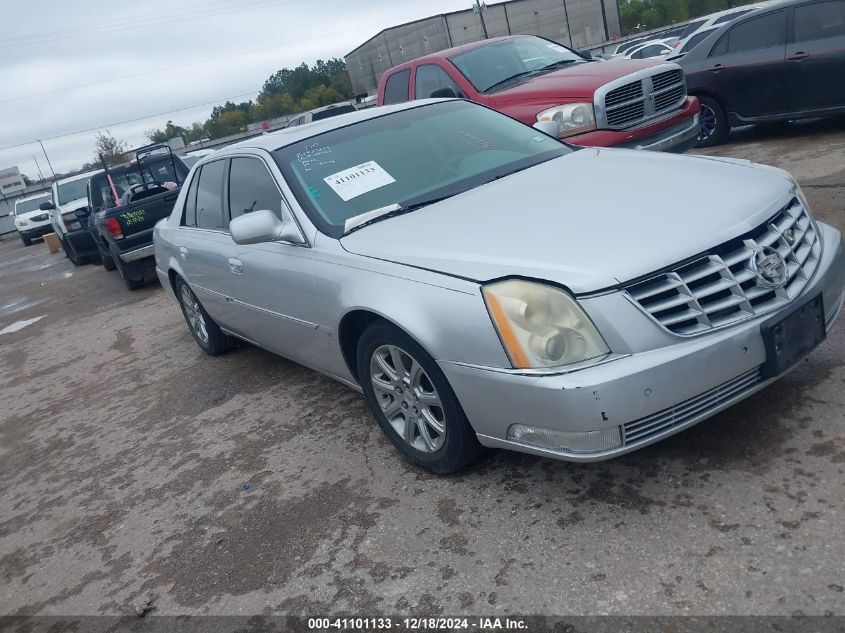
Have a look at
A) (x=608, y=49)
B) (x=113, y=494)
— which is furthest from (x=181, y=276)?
(x=608, y=49)

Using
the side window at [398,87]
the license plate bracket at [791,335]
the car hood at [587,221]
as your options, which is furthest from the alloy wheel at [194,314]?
the license plate bracket at [791,335]

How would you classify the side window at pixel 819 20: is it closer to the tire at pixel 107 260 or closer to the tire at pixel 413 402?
the tire at pixel 413 402

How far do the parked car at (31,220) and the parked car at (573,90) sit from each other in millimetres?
Result: 23982

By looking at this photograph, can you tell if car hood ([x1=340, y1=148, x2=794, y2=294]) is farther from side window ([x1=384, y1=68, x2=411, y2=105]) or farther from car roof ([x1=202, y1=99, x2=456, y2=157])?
side window ([x1=384, y1=68, x2=411, y2=105])

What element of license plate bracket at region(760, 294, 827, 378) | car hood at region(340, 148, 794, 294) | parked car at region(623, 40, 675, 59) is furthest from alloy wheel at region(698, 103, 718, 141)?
parked car at region(623, 40, 675, 59)

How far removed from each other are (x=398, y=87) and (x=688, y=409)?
7.38 metres

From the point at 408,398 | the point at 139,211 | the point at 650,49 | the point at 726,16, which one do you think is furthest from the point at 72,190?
the point at 408,398

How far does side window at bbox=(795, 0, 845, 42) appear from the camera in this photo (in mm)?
8062

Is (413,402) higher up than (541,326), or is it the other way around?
(541,326)

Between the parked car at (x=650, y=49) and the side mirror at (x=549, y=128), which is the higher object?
the side mirror at (x=549, y=128)

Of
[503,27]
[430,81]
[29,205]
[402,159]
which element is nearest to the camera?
[402,159]

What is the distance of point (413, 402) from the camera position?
3369 mm

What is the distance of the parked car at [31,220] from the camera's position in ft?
93.9

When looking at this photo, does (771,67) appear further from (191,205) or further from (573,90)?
(191,205)
